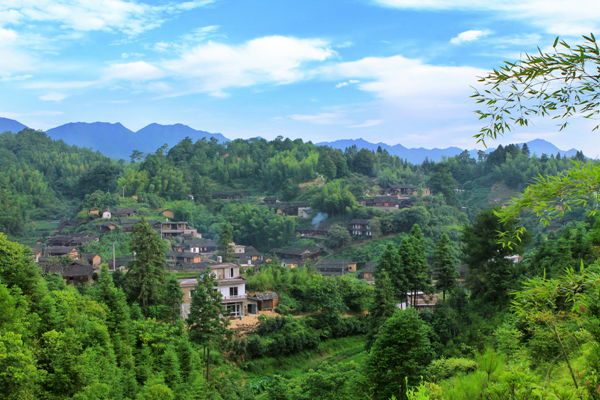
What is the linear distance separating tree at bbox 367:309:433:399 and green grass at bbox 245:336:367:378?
4577 mm

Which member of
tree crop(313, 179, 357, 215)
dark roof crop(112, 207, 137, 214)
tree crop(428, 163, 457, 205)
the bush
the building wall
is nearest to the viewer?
the bush

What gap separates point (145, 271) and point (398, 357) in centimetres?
776

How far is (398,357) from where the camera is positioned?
29.7 ft

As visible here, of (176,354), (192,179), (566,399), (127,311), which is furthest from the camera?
(192,179)

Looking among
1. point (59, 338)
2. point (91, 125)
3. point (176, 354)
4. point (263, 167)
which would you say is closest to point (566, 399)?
point (59, 338)

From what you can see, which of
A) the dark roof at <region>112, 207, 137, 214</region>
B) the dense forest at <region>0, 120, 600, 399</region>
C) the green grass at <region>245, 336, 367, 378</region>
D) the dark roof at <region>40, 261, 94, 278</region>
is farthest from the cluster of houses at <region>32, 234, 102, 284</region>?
the green grass at <region>245, 336, 367, 378</region>

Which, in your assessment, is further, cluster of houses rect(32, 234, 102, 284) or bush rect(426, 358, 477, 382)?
cluster of houses rect(32, 234, 102, 284)

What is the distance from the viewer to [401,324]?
9266mm

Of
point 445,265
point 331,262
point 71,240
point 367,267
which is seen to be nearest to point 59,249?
point 71,240

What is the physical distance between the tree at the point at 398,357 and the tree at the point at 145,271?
715 cm

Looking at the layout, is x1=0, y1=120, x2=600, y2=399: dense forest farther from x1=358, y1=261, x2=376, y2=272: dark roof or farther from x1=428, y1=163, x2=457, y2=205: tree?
x1=428, y1=163, x2=457, y2=205: tree

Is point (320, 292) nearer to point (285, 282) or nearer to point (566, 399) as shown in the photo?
point (285, 282)

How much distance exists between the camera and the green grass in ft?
46.1

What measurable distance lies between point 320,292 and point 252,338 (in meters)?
3.28
